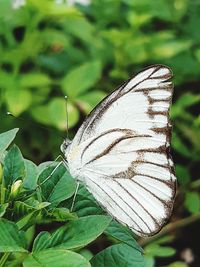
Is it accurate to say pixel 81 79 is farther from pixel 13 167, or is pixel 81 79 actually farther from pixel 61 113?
pixel 13 167

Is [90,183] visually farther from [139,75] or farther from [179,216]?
[179,216]

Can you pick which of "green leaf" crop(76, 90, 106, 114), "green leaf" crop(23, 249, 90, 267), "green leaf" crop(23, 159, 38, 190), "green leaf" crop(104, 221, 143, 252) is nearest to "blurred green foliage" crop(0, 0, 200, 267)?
"green leaf" crop(76, 90, 106, 114)

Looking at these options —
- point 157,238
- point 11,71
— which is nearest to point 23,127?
point 11,71

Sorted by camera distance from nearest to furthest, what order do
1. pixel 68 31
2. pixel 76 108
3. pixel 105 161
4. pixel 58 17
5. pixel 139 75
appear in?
pixel 139 75 < pixel 105 161 < pixel 76 108 < pixel 58 17 < pixel 68 31

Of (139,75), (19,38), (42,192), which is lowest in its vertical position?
(19,38)

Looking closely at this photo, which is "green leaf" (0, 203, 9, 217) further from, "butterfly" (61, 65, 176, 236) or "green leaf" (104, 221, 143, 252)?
"butterfly" (61, 65, 176, 236)

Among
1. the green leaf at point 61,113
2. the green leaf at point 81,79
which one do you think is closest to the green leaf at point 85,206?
the green leaf at point 61,113

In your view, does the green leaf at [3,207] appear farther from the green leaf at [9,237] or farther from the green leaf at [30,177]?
the green leaf at [30,177]
